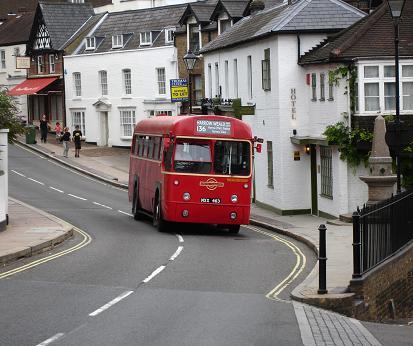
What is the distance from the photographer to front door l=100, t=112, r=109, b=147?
6700cm

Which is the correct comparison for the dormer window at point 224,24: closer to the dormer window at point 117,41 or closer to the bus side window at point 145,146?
the dormer window at point 117,41

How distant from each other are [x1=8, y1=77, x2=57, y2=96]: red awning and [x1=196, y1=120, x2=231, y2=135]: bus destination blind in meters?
44.6

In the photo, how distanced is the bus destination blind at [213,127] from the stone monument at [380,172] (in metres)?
4.70

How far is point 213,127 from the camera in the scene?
94.2ft

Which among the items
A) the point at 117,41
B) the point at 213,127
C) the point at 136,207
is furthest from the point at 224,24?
the point at 213,127

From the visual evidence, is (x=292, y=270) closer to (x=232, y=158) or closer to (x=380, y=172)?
(x=380, y=172)

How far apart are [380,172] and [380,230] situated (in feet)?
23.0

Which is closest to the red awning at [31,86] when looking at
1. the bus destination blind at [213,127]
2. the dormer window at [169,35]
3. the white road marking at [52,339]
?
the dormer window at [169,35]

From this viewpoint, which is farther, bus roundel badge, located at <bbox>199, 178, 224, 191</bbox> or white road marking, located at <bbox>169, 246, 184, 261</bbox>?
bus roundel badge, located at <bbox>199, 178, 224, 191</bbox>

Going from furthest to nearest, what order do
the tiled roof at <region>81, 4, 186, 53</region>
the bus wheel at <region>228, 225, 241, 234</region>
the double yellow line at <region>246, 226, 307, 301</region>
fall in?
the tiled roof at <region>81, 4, 186, 53</region> < the bus wheel at <region>228, 225, 241, 234</region> < the double yellow line at <region>246, 226, 307, 301</region>

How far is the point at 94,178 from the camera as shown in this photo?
52.3m

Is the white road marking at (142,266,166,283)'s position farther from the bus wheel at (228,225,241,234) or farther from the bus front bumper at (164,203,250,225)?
the bus wheel at (228,225,241,234)

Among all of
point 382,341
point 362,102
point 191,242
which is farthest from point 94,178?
point 382,341

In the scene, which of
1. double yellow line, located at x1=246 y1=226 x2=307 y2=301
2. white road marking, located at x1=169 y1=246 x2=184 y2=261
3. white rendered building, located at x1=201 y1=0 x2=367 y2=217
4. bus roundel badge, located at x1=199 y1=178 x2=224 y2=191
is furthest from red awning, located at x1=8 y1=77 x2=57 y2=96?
white road marking, located at x1=169 y1=246 x2=184 y2=261
